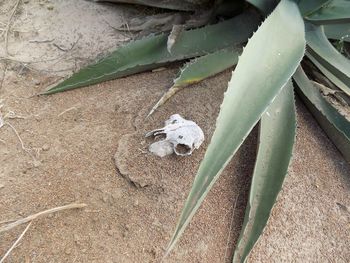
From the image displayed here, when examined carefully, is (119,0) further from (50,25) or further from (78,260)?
(78,260)

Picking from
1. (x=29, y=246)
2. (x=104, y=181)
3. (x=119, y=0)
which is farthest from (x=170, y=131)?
(x=119, y=0)

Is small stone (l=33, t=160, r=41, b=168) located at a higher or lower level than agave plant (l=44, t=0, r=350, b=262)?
lower

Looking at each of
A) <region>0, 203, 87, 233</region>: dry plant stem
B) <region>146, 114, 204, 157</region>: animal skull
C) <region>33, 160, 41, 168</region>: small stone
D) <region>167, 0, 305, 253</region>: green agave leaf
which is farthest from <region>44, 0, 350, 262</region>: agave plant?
<region>0, 203, 87, 233</region>: dry plant stem

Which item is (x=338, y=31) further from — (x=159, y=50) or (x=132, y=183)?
(x=132, y=183)

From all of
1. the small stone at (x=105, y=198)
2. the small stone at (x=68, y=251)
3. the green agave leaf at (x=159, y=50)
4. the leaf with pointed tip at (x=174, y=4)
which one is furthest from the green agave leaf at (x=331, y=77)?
the small stone at (x=68, y=251)

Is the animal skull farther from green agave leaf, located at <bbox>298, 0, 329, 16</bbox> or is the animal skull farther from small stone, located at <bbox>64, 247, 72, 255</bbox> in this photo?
green agave leaf, located at <bbox>298, 0, 329, 16</bbox>

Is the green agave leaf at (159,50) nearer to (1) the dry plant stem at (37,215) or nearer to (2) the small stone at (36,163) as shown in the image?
(2) the small stone at (36,163)
